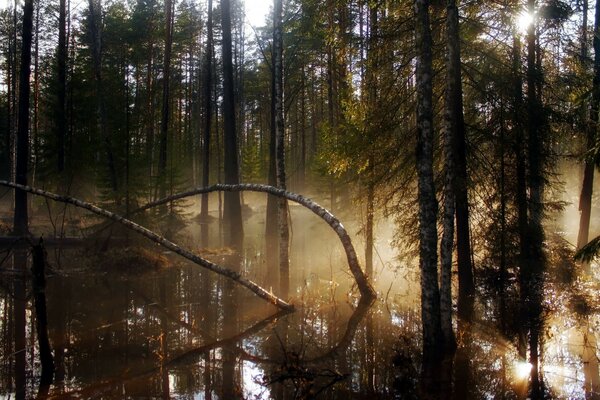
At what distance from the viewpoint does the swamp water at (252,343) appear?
19.6 ft

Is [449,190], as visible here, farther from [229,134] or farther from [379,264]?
[229,134]

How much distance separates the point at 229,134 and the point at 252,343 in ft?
39.7

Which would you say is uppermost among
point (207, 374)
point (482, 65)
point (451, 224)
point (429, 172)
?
point (482, 65)

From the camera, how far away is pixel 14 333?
791 cm

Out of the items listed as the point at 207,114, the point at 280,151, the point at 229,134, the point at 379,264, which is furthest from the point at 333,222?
the point at 207,114

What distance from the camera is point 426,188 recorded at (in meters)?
6.99

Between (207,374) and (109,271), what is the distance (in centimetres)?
835

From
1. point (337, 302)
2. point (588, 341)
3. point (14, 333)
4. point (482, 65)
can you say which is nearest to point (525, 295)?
point (588, 341)

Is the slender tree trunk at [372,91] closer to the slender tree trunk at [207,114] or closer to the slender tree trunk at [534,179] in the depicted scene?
the slender tree trunk at [534,179]

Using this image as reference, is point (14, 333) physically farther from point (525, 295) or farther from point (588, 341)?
point (525, 295)

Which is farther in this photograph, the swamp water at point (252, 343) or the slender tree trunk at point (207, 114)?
the slender tree trunk at point (207, 114)

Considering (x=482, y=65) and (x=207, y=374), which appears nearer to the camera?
(x=207, y=374)

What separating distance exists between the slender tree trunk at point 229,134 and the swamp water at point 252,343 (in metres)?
5.72

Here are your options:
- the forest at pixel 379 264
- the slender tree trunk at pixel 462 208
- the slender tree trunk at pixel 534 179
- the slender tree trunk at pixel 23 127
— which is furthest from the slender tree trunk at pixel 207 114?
the slender tree trunk at pixel 534 179
